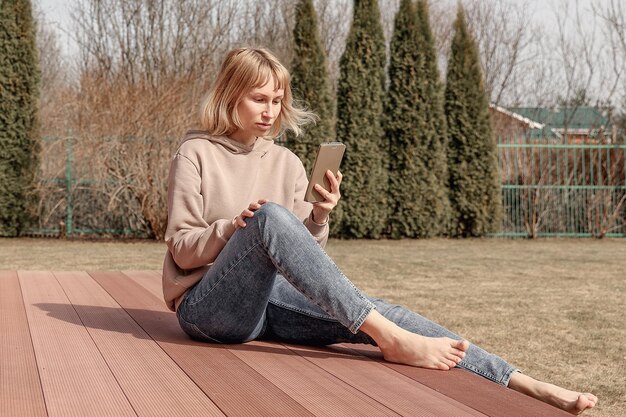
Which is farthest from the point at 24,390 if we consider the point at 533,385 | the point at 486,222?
the point at 486,222

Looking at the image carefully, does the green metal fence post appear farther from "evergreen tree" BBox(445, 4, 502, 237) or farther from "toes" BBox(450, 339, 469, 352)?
"toes" BBox(450, 339, 469, 352)

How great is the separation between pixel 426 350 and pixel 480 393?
0.32 meters

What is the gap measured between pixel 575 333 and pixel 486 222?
9036mm

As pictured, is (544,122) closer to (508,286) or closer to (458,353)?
(508,286)

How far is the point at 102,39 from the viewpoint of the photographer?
22891mm

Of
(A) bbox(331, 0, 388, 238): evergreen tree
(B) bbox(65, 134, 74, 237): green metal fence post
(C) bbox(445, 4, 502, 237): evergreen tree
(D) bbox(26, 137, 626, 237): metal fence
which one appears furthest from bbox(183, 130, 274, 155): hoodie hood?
(D) bbox(26, 137, 626, 237): metal fence

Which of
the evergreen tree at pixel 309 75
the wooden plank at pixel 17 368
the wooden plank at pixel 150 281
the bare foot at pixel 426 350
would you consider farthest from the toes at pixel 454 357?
the evergreen tree at pixel 309 75

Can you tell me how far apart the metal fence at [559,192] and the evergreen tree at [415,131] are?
1.56m

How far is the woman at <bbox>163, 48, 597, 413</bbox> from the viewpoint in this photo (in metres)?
2.38

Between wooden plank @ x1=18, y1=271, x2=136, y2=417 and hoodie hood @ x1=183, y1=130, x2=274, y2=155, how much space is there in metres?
0.77

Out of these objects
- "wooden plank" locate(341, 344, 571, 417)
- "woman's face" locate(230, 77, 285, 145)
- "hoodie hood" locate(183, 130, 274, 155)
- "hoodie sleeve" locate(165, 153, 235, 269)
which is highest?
"woman's face" locate(230, 77, 285, 145)

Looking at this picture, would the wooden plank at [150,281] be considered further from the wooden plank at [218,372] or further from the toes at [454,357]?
the toes at [454,357]

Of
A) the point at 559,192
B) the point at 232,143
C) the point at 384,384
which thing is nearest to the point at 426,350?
the point at 384,384

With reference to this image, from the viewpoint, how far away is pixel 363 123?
1309 centimetres
